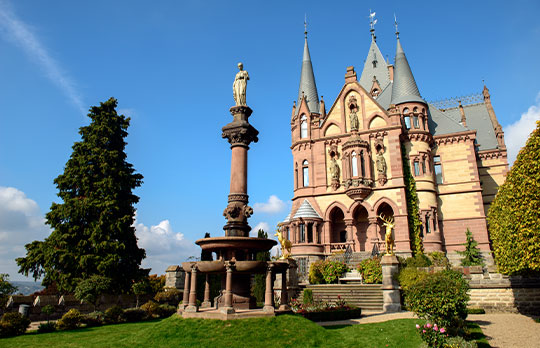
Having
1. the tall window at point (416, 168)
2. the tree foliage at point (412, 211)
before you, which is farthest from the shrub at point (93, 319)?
the tall window at point (416, 168)

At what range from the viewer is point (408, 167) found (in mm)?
35969

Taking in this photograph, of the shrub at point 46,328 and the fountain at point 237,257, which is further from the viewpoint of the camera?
the shrub at point 46,328

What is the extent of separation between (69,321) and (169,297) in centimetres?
694

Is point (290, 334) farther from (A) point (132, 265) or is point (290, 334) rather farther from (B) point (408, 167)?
(B) point (408, 167)

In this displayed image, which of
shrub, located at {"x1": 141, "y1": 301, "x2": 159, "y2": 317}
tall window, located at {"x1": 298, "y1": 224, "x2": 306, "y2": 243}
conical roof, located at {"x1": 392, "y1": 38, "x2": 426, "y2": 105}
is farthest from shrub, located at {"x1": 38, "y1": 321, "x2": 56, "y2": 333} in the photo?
conical roof, located at {"x1": 392, "y1": 38, "x2": 426, "y2": 105}

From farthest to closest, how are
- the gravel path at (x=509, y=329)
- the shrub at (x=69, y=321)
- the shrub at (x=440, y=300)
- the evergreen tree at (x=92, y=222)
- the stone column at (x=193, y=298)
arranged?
1. the evergreen tree at (x=92, y=222)
2. the shrub at (x=69, y=321)
3. the stone column at (x=193, y=298)
4. the gravel path at (x=509, y=329)
5. the shrub at (x=440, y=300)

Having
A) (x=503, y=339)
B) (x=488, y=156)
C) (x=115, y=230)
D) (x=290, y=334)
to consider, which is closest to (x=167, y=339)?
(x=290, y=334)

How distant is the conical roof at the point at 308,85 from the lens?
4175 centimetres

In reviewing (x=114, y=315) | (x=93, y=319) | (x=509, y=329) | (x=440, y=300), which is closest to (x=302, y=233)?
(x=114, y=315)

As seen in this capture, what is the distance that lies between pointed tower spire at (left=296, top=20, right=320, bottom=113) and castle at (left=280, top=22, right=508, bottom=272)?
1.23 m

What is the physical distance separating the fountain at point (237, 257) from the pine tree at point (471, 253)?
80.8 ft

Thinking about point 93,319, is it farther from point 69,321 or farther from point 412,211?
point 412,211

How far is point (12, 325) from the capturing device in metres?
14.8

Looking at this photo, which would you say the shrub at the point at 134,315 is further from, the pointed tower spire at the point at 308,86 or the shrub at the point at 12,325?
the pointed tower spire at the point at 308,86
